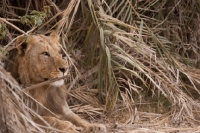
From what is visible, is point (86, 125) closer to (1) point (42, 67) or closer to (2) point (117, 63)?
(1) point (42, 67)

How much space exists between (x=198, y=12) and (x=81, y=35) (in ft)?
5.55

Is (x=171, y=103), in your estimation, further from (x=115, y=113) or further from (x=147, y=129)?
(x=147, y=129)

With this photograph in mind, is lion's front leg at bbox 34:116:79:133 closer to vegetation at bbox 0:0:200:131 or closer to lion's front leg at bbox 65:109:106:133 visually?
lion's front leg at bbox 65:109:106:133

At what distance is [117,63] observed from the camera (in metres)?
5.59

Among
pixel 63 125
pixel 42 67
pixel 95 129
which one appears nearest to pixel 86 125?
pixel 95 129

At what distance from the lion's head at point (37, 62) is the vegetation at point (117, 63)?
0.55 metres

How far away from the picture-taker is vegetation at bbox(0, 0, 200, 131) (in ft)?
18.0

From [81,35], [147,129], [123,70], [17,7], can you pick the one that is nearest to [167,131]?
[147,129]

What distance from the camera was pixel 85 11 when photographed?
5.89 m

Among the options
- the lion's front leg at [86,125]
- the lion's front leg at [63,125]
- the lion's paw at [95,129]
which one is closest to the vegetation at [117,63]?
the lion's front leg at [86,125]

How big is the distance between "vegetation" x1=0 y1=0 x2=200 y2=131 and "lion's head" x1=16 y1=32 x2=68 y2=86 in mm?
547

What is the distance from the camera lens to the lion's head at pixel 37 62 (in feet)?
15.6

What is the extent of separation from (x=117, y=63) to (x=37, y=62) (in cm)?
105

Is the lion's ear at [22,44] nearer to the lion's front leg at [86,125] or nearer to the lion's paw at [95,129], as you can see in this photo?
the lion's front leg at [86,125]
